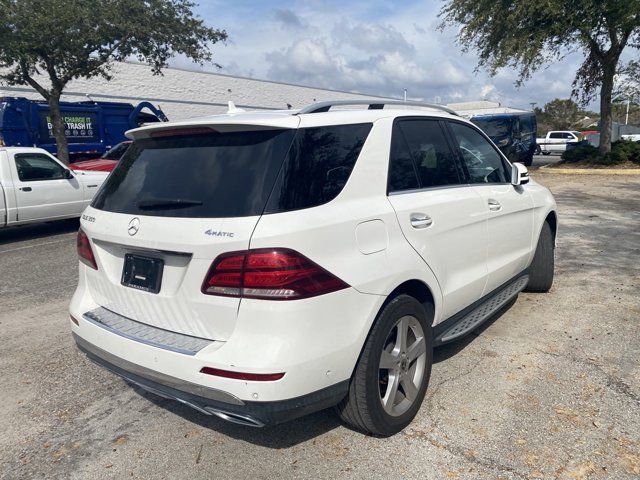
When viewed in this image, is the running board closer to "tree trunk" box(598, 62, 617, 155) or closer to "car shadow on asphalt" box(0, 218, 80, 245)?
"car shadow on asphalt" box(0, 218, 80, 245)

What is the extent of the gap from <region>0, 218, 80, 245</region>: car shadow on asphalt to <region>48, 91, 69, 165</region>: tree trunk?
19.9 feet

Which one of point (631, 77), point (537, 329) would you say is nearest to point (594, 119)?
point (631, 77)

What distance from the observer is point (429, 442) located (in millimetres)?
2861

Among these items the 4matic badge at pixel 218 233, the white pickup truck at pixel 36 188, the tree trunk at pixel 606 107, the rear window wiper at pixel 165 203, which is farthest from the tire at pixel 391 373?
the tree trunk at pixel 606 107

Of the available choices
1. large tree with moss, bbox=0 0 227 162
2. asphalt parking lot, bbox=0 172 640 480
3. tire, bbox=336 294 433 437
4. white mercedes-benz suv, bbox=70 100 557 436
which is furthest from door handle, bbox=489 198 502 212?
large tree with moss, bbox=0 0 227 162

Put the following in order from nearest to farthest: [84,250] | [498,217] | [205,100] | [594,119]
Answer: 1. [84,250]
2. [498,217]
3. [205,100]
4. [594,119]

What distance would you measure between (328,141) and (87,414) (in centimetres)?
228

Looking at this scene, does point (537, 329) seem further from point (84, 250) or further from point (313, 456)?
point (84, 250)

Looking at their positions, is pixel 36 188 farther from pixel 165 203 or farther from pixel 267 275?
pixel 267 275

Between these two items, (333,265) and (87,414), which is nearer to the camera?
(333,265)

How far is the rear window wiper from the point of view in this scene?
2576mm

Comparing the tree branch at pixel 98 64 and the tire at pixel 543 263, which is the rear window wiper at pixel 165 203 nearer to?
the tire at pixel 543 263

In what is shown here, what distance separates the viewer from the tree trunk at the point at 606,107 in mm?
19172

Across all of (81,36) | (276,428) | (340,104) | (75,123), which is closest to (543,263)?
(340,104)
